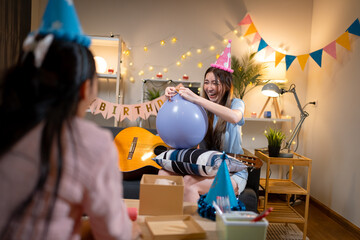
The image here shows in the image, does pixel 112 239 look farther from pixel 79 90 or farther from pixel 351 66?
pixel 351 66

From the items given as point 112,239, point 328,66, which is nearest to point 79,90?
point 112,239

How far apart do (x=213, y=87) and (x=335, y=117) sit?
1.45 m

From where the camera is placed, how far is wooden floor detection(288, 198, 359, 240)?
2.26m

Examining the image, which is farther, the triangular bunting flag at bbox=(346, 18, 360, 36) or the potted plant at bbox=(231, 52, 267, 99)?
the potted plant at bbox=(231, 52, 267, 99)

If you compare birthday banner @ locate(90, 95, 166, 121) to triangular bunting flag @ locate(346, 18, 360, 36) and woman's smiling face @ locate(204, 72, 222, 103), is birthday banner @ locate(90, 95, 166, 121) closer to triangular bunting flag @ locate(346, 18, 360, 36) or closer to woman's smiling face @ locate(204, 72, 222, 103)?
woman's smiling face @ locate(204, 72, 222, 103)

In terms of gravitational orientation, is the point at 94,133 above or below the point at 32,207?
above

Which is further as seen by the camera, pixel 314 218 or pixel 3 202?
pixel 314 218

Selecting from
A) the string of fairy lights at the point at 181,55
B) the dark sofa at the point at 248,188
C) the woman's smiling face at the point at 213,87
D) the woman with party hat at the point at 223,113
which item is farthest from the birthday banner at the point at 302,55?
the dark sofa at the point at 248,188

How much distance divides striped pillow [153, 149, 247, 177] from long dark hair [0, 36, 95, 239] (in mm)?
1027

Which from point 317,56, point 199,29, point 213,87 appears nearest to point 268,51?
point 317,56

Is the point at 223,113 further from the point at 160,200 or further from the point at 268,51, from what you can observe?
the point at 268,51

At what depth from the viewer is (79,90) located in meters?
0.59

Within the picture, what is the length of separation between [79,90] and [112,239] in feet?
1.04

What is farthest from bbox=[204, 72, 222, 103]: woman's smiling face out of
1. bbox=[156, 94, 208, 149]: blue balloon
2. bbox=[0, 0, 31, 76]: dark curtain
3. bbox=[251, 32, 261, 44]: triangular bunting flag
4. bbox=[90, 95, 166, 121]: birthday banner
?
bbox=[0, 0, 31, 76]: dark curtain
